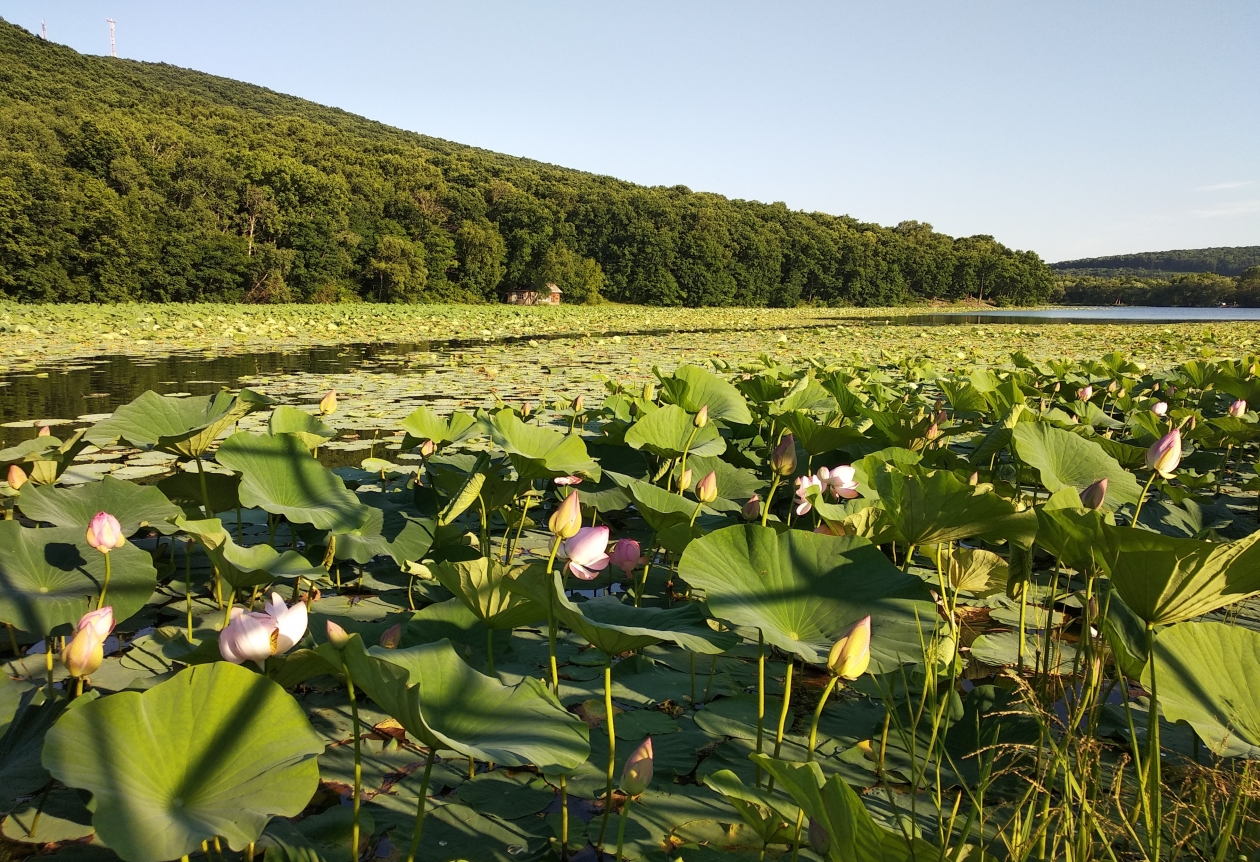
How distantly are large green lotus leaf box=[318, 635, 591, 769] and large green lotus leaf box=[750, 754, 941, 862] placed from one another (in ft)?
0.83

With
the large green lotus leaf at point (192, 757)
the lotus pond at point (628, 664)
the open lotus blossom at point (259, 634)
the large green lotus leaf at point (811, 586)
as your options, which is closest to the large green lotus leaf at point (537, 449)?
the lotus pond at point (628, 664)

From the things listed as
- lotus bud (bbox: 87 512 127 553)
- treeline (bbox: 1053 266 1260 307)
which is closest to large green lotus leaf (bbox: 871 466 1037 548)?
lotus bud (bbox: 87 512 127 553)

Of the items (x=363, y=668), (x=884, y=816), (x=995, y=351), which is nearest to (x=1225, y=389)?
Answer: (x=884, y=816)

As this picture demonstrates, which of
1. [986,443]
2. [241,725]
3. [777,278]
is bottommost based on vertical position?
[241,725]

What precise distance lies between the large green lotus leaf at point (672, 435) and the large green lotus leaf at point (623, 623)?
2.83ft

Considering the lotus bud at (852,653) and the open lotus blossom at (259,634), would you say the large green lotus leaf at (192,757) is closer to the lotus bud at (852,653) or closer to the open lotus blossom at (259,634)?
the open lotus blossom at (259,634)

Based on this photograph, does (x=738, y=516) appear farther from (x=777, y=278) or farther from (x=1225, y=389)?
(x=777, y=278)

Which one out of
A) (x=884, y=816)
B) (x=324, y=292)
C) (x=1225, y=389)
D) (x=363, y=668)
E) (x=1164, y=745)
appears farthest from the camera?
(x=324, y=292)

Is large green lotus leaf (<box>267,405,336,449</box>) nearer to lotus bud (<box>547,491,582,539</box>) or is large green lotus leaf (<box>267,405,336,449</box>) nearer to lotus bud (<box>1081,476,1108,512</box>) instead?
lotus bud (<box>547,491,582,539</box>)

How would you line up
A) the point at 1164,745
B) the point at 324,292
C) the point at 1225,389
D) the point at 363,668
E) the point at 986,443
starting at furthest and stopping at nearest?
1. the point at 324,292
2. the point at 1225,389
3. the point at 986,443
4. the point at 1164,745
5. the point at 363,668

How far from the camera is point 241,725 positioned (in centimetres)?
78

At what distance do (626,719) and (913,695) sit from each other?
0.52m

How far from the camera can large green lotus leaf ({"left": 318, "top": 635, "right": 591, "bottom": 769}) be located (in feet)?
2.40

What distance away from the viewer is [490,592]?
1.15 m
